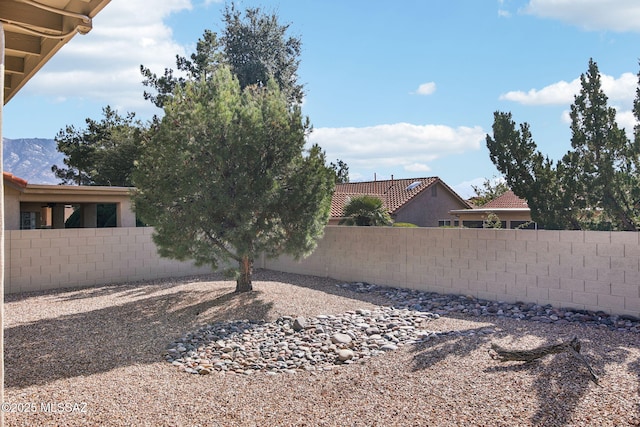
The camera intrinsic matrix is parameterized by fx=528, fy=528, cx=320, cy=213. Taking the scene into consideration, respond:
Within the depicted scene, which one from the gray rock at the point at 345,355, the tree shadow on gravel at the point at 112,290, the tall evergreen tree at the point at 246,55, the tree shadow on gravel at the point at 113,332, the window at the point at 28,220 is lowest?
the gray rock at the point at 345,355

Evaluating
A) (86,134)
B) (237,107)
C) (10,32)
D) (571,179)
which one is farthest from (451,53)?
(86,134)

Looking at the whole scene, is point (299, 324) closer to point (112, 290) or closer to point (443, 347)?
point (443, 347)

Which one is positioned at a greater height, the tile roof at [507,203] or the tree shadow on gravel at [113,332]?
the tile roof at [507,203]

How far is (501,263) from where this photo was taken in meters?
9.78

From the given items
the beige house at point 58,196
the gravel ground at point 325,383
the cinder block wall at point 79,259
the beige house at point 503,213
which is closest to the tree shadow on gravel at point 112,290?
the cinder block wall at point 79,259

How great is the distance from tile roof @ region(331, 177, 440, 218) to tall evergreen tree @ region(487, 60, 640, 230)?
11.8 metres

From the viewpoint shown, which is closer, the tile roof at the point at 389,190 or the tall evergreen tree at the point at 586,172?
the tall evergreen tree at the point at 586,172

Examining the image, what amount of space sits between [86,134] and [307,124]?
20.0 metres

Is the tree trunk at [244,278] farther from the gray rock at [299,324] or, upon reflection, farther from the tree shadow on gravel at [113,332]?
the gray rock at [299,324]

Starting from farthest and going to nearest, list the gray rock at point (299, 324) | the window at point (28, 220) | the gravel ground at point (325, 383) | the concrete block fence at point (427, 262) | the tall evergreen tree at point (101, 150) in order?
the tall evergreen tree at point (101, 150) < the window at point (28, 220) < the concrete block fence at point (427, 262) < the gray rock at point (299, 324) < the gravel ground at point (325, 383)

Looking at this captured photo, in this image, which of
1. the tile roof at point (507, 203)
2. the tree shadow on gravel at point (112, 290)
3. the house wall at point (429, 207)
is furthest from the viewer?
the house wall at point (429, 207)

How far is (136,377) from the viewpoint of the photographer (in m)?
5.69

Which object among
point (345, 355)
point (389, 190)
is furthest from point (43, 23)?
point (389, 190)

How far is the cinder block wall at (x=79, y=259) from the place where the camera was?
37.8 ft
